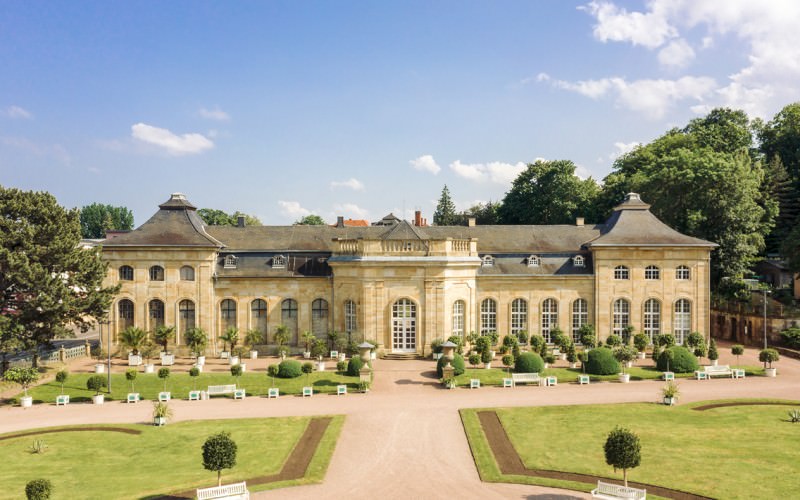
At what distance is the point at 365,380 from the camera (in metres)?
37.2

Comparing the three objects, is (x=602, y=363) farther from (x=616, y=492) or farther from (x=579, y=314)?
(x=616, y=492)

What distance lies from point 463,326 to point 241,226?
24050 millimetres

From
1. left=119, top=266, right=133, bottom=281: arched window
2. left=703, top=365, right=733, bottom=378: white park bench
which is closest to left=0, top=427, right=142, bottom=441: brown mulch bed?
left=119, top=266, right=133, bottom=281: arched window

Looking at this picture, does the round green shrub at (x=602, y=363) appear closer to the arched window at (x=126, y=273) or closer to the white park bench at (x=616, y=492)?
the white park bench at (x=616, y=492)

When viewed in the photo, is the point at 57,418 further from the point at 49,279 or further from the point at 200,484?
the point at 200,484

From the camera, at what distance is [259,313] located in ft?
159

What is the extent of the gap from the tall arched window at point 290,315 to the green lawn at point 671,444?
2188 cm

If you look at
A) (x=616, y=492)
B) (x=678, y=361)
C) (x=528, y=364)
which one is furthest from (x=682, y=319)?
(x=616, y=492)

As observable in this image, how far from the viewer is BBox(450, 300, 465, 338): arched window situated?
151 feet

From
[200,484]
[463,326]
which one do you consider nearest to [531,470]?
[200,484]

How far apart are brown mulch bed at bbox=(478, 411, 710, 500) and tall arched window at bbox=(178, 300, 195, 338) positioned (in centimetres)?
2929

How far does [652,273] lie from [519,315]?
12.1m

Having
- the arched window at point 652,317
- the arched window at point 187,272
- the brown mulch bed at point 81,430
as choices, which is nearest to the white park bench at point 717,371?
the arched window at point 652,317

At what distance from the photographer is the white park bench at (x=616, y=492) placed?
1900 cm
